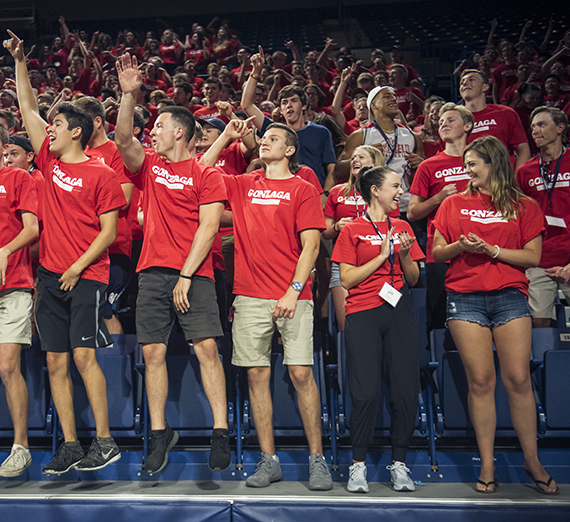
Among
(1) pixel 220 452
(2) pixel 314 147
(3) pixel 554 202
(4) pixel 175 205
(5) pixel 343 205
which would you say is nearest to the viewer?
(1) pixel 220 452

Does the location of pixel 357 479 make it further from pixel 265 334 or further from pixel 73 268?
pixel 73 268

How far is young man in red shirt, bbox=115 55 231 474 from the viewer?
283 centimetres

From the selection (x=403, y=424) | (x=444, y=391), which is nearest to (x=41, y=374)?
(x=403, y=424)

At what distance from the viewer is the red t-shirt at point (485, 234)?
2869 mm

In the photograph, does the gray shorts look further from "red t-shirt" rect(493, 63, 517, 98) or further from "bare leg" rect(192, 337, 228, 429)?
"red t-shirt" rect(493, 63, 517, 98)

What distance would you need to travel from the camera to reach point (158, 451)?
274cm

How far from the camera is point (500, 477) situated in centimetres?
300

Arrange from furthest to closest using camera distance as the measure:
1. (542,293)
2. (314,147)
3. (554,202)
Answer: (314,147)
(554,202)
(542,293)

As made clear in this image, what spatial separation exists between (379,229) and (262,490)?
56.9 inches

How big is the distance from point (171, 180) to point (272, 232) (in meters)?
0.59

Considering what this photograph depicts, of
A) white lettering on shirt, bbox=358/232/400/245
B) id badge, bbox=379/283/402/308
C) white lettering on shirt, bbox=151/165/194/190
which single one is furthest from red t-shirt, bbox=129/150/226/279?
id badge, bbox=379/283/402/308

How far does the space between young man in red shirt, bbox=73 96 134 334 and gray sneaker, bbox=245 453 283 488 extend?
124 cm

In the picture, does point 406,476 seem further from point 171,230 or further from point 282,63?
point 282,63

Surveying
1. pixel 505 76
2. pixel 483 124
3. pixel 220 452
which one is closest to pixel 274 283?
pixel 220 452
